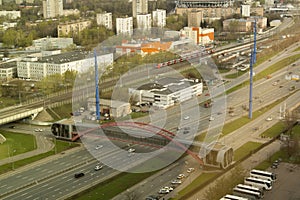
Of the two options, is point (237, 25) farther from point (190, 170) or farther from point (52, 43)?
point (190, 170)

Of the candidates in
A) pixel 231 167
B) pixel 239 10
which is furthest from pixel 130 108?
pixel 239 10

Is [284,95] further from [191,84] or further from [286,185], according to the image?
[286,185]

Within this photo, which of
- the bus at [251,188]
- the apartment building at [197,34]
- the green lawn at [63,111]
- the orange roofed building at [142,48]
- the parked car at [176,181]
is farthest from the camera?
the apartment building at [197,34]

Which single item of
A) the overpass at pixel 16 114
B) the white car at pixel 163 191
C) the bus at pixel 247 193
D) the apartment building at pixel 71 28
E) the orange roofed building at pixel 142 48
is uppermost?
the apartment building at pixel 71 28

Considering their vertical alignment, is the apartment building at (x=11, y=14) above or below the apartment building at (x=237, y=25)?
above

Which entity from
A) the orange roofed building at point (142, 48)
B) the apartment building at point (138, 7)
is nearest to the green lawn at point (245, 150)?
the orange roofed building at point (142, 48)

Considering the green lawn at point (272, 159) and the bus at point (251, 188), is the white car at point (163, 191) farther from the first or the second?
the green lawn at point (272, 159)

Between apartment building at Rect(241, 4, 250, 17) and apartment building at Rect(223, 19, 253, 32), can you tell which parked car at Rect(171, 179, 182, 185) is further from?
apartment building at Rect(241, 4, 250, 17)
